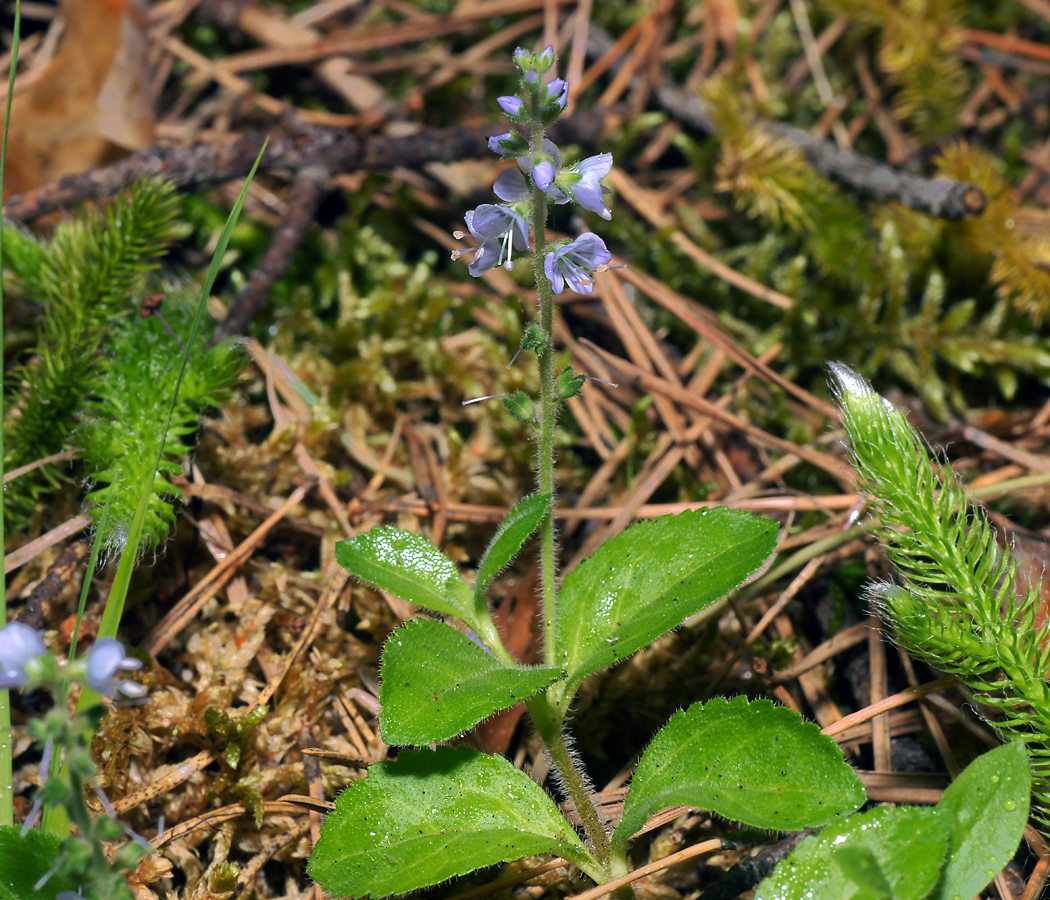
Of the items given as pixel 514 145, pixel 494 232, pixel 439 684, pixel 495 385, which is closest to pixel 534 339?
pixel 494 232

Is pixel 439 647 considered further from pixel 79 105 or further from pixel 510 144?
pixel 79 105

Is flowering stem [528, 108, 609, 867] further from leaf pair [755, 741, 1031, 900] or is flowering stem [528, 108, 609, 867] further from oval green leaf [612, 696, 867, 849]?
leaf pair [755, 741, 1031, 900]

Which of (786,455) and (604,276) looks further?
(604,276)

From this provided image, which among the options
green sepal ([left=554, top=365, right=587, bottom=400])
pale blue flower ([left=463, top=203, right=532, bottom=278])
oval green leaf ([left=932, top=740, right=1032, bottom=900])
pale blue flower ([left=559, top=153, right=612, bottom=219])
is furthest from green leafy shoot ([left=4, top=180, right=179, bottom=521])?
oval green leaf ([left=932, top=740, right=1032, bottom=900])

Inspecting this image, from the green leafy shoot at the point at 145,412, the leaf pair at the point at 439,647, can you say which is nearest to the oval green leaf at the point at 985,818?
the leaf pair at the point at 439,647

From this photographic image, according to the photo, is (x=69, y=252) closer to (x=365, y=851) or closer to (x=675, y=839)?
(x=365, y=851)

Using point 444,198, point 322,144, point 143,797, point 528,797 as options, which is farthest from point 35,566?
point 444,198
